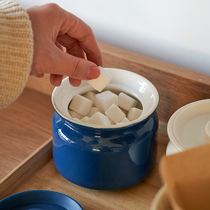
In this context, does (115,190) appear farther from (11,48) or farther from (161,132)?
(11,48)

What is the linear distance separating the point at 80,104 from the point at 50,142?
6.0 inches

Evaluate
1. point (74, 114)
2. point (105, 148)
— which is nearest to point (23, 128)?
point (74, 114)

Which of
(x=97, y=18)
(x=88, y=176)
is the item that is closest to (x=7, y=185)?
(x=88, y=176)

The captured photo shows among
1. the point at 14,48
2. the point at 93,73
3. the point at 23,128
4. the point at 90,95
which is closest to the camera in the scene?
the point at 14,48

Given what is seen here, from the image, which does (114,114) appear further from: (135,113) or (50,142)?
(50,142)

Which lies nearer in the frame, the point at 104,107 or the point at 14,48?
the point at 14,48

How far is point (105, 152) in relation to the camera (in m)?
0.55

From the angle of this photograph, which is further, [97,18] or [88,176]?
[97,18]

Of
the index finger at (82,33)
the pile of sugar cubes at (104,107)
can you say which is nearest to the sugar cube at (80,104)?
the pile of sugar cubes at (104,107)

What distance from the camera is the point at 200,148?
30cm

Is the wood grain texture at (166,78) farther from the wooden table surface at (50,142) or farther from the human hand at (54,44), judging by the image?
the human hand at (54,44)

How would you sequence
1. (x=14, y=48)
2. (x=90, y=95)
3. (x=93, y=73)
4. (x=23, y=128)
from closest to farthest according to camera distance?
(x=14, y=48), (x=93, y=73), (x=90, y=95), (x=23, y=128)

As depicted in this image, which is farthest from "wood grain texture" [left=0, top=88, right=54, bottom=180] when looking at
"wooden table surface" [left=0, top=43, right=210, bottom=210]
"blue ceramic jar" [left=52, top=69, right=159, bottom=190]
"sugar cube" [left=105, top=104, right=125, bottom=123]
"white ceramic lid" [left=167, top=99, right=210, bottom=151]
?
"white ceramic lid" [left=167, top=99, right=210, bottom=151]

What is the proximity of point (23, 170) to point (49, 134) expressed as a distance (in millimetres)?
175
